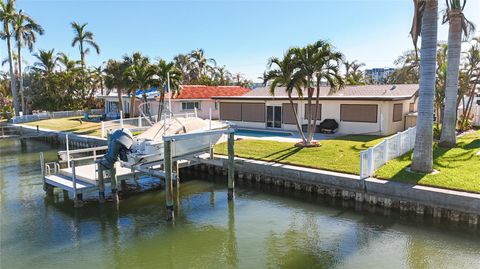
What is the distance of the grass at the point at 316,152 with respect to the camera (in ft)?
51.4

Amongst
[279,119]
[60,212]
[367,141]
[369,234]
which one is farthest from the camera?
[279,119]

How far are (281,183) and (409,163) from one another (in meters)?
5.25

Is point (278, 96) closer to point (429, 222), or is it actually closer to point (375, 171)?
point (375, 171)

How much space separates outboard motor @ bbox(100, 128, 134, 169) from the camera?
13789 mm

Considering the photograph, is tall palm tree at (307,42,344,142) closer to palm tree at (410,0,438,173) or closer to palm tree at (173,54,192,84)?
palm tree at (410,0,438,173)

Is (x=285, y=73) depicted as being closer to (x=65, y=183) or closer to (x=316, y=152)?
(x=316, y=152)

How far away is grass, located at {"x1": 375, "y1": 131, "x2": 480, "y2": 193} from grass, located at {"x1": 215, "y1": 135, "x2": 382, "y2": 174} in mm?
1428

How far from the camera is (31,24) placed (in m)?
45.9

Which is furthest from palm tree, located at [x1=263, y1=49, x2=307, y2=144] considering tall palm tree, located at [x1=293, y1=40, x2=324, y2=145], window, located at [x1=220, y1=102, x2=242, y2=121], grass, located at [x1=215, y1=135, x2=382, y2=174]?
window, located at [x1=220, y1=102, x2=242, y2=121]

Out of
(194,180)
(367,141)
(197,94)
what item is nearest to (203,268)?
(194,180)

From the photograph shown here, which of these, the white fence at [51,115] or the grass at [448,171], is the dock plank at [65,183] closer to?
the grass at [448,171]

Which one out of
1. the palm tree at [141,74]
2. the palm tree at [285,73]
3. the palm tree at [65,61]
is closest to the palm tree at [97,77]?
the palm tree at [65,61]

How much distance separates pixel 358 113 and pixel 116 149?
16.3 m

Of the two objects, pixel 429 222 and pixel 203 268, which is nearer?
pixel 203 268
